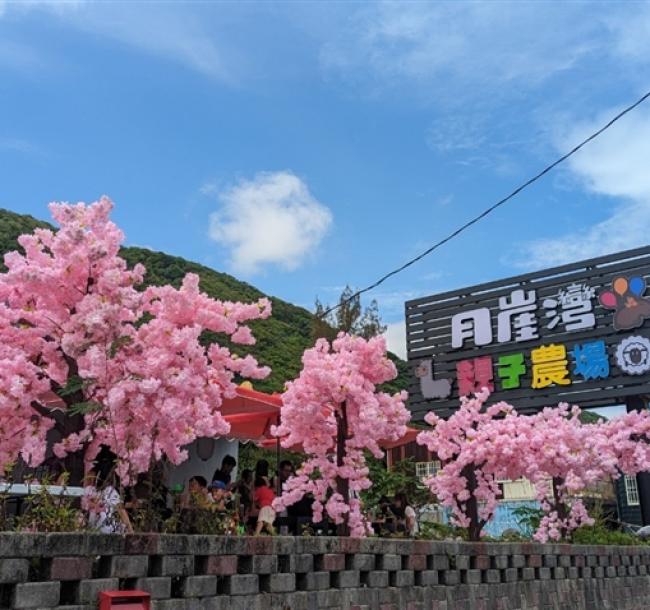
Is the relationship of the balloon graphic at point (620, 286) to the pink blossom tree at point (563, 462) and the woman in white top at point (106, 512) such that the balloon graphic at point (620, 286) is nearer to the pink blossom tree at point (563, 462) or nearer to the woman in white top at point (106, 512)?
the pink blossom tree at point (563, 462)

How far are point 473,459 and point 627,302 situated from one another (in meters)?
8.63

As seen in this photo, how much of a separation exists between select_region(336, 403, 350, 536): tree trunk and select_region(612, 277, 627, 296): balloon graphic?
12.2 meters

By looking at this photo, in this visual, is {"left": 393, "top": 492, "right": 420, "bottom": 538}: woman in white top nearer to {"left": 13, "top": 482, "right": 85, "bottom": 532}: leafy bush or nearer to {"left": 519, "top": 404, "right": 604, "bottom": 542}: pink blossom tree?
{"left": 519, "top": 404, "right": 604, "bottom": 542}: pink blossom tree

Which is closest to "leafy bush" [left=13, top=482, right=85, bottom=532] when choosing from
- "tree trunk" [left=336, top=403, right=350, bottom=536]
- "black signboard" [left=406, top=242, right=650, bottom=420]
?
"tree trunk" [left=336, top=403, right=350, bottom=536]

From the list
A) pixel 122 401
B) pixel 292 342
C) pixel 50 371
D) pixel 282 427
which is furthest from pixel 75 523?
pixel 292 342

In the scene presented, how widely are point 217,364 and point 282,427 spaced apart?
2.07 m

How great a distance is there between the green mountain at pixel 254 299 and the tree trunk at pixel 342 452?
621 inches

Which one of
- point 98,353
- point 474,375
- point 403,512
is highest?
point 474,375

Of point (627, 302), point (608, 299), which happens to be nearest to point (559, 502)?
point (627, 302)

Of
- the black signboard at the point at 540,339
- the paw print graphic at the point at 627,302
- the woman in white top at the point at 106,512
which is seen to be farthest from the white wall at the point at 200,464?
the paw print graphic at the point at 627,302

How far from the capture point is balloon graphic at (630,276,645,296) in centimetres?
1714

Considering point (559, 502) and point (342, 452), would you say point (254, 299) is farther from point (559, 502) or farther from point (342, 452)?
point (342, 452)

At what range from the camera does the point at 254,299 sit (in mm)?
32094

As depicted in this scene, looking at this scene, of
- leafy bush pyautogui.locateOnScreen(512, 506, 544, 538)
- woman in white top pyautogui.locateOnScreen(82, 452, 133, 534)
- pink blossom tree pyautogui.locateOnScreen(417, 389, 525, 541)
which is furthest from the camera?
leafy bush pyautogui.locateOnScreen(512, 506, 544, 538)
